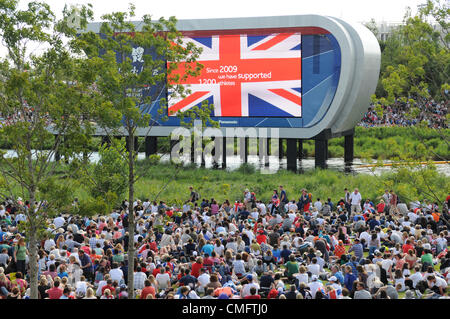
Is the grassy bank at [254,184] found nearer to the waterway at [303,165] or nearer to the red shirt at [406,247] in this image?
the waterway at [303,165]

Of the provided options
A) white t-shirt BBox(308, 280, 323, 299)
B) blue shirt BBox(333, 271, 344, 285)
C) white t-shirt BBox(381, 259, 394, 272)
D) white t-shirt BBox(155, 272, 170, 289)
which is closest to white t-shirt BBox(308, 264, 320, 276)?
blue shirt BBox(333, 271, 344, 285)

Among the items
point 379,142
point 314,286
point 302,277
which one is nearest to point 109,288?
point 302,277

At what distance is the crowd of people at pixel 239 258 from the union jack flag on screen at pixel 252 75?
37.9 ft

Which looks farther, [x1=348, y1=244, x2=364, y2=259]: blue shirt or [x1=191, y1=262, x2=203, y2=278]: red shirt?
[x1=348, y1=244, x2=364, y2=259]: blue shirt

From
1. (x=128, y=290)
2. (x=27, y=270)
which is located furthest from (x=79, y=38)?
(x=27, y=270)

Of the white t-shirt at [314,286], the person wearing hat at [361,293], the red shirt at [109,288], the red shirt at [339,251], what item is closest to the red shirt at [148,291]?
the red shirt at [109,288]

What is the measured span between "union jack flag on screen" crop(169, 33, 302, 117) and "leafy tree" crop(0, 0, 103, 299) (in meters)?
20.8

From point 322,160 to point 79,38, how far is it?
74.6 ft

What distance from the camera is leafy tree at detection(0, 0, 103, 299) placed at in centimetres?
1312

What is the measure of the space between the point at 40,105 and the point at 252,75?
72.7 feet

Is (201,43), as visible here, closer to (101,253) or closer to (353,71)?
(353,71)

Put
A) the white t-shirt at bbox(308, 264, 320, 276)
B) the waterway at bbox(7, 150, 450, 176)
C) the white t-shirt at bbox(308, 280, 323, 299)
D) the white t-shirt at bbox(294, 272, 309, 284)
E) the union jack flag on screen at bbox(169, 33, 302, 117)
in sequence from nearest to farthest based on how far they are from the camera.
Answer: the white t-shirt at bbox(308, 280, 323, 299) → the white t-shirt at bbox(294, 272, 309, 284) → the white t-shirt at bbox(308, 264, 320, 276) → the union jack flag on screen at bbox(169, 33, 302, 117) → the waterway at bbox(7, 150, 450, 176)

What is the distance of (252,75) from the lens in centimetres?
3475

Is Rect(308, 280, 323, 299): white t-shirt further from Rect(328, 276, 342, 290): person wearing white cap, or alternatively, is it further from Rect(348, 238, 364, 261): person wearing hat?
Rect(348, 238, 364, 261): person wearing hat
